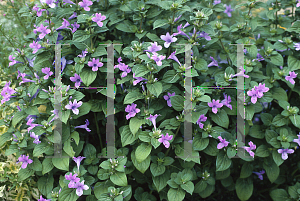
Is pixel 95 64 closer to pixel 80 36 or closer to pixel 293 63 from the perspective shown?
pixel 80 36

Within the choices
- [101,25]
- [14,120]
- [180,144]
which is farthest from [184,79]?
[14,120]

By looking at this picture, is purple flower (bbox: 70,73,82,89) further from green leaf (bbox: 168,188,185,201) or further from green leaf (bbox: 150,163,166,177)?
green leaf (bbox: 168,188,185,201)

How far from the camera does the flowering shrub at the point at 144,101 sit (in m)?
2.06

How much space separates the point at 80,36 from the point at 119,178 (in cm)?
115

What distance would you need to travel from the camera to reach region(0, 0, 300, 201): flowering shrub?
206 cm

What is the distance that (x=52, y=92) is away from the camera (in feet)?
6.88

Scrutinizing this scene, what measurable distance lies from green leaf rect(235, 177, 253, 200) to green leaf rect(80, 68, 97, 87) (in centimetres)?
172

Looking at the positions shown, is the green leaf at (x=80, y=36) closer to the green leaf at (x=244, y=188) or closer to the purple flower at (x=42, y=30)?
the purple flower at (x=42, y=30)

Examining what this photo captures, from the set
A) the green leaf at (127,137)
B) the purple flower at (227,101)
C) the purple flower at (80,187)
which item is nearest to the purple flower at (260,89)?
the purple flower at (227,101)

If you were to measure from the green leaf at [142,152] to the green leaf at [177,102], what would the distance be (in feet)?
1.18

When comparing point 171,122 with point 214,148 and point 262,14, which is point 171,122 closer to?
point 214,148

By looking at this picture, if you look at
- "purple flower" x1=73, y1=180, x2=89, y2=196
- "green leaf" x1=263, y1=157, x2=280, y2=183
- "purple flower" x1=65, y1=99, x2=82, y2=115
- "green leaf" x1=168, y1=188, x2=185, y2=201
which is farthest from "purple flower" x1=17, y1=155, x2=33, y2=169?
"green leaf" x1=263, y1=157, x2=280, y2=183

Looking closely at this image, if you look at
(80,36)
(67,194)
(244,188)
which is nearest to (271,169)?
(244,188)

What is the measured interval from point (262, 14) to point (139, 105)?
177 centimetres
